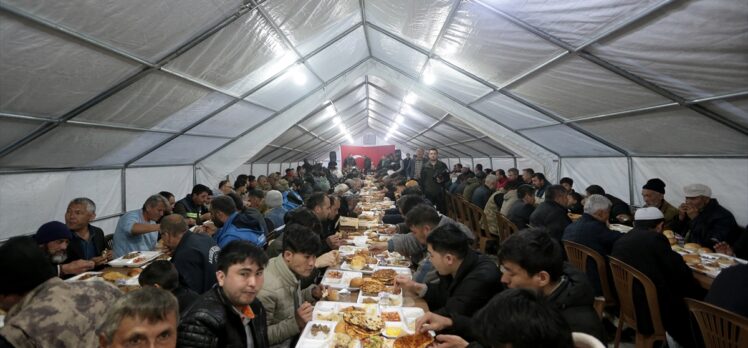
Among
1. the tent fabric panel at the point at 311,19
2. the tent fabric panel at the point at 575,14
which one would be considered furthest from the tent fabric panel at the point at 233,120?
the tent fabric panel at the point at 575,14

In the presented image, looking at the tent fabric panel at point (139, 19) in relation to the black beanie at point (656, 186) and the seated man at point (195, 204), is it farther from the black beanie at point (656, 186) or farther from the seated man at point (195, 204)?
the black beanie at point (656, 186)

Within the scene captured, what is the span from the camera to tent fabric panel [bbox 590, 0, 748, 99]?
271 centimetres

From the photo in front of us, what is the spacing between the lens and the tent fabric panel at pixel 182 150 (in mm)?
7113

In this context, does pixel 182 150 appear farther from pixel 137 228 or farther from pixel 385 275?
pixel 385 275

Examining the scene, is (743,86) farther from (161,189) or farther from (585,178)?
(161,189)

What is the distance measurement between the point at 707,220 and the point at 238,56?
6693 mm

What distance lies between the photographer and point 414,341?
2264mm

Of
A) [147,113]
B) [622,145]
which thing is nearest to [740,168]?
[622,145]

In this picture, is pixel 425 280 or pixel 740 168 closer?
pixel 425 280

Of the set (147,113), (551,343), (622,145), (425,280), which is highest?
(147,113)

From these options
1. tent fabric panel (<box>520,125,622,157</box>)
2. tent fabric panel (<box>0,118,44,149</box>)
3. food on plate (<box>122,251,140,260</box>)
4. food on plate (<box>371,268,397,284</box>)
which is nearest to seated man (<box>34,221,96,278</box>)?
food on plate (<box>122,251,140,260</box>)

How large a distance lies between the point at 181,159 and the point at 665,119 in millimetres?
9089

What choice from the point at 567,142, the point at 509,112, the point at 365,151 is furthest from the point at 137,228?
the point at 365,151

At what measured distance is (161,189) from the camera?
26.1 feet
